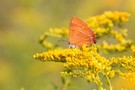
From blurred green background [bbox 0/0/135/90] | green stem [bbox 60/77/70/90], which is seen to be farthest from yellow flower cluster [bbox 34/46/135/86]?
blurred green background [bbox 0/0/135/90]

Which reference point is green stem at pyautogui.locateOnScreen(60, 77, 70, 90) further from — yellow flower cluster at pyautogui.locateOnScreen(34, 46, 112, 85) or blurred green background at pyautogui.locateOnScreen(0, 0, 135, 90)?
yellow flower cluster at pyautogui.locateOnScreen(34, 46, 112, 85)

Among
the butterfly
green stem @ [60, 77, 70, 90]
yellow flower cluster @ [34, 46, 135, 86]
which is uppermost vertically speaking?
the butterfly

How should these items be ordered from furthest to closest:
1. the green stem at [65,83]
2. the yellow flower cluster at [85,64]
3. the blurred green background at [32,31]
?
the blurred green background at [32,31] < the green stem at [65,83] < the yellow flower cluster at [85,64]

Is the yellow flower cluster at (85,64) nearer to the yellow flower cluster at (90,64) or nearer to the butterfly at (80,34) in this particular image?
the yellow flower cluster at (90,64)

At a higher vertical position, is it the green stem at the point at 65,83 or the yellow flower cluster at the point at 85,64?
the yellow flower cluster at the point at 85,64

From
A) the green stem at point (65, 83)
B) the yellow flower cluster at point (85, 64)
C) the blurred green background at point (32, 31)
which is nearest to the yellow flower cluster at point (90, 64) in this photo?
the yellow flower cluster at point (85, 64)

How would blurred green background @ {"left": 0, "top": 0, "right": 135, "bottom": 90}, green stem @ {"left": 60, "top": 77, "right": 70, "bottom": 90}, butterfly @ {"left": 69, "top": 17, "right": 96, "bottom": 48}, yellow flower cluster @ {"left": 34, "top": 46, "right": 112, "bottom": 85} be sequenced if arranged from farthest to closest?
blurred green background @ {"left": 0, "top": 0, "right": 135, "bottom": 90} → green stem @ {"left": 60, "top": 77, "right": 70, "bottom": 90} → butterfly @ {"left": 69, "top": 17, "right": 96, "bottom": 48} → yellow flower cluster @ {"left": 34, "top": 46, "right": 112, "bottom": 85}
